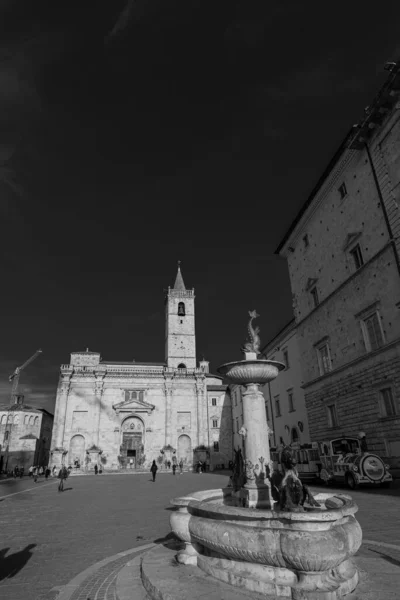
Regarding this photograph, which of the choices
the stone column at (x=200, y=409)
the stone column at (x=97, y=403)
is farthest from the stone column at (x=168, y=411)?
the stone column at (x=97, y=403)

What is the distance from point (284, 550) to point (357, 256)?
1895 centimetres

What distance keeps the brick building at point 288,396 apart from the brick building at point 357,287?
2.54 meters

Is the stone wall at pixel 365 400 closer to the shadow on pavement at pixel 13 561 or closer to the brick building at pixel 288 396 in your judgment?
the brick building at pixel 288 396

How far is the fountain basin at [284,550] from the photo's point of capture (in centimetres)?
378

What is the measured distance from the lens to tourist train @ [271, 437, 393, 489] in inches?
575

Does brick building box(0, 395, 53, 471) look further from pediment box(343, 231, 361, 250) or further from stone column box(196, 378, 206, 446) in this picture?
pediment box(343, 231, 361, 250)

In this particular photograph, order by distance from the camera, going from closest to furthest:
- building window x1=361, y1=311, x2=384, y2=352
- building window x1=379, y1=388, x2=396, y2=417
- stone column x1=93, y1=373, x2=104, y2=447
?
building window x1=379, y1=388, x2=396, y2=417
building window x1=361, y1=311, x2=384, y2=352
stone column x1=93, y1=373, x2=104, y2=447

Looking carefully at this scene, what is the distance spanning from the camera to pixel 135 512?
1167 cm

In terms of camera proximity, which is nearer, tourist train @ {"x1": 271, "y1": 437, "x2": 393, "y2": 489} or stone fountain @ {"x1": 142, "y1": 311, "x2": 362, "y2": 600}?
stone fountain @ {"x1": 142, "y1": 311, "x2": 362, "y2": 600}

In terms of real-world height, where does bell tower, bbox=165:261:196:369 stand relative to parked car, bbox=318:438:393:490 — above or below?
above

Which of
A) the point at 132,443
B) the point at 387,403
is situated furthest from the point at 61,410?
the point at 387,403

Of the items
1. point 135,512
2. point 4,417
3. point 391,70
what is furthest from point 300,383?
point 4,417

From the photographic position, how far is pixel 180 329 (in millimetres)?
55000

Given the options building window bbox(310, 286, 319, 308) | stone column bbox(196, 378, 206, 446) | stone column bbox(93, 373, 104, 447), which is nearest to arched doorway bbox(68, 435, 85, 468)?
stone column bbox(93, 373, 104, 447)
